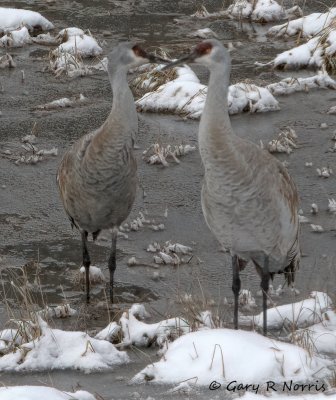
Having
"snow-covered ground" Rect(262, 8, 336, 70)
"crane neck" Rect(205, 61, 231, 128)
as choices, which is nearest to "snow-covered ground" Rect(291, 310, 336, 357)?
"crane neck" Rect(205, 61, 231, 128)

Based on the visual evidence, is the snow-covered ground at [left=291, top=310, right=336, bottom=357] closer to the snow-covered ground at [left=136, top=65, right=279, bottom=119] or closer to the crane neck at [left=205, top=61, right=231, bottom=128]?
the crane neck at [left=205, top=61, right=231, bottom=128]

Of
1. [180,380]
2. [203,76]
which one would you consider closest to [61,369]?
[180,380]

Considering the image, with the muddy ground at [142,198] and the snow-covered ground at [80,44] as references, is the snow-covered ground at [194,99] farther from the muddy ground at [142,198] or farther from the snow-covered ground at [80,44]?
the snow-covered ground at [80,44]

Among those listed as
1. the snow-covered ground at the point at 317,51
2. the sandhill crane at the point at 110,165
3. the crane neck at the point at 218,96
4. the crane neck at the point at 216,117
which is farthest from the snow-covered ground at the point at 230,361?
the snow-covered ground at the point at 317,51

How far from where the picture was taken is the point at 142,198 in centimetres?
907


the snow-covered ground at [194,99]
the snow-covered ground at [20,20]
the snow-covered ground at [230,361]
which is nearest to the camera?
the snow-covered ground at [230,361]

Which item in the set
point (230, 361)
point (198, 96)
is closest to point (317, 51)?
point (198, 96)

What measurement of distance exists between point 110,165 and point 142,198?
190 centimetres

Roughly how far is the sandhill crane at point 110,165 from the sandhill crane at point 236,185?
103 cm

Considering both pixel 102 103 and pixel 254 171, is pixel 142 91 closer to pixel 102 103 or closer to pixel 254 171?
pixel 102 103

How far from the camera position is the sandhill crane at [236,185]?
6.00 meters

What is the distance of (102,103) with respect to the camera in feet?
36.7

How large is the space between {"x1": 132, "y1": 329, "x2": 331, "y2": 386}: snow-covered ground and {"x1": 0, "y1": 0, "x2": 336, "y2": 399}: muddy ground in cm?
13

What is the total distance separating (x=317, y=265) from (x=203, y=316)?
71.0 inches
